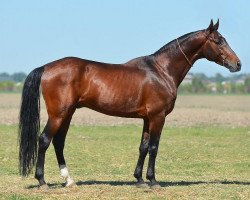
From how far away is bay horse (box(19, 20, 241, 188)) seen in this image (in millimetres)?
12203

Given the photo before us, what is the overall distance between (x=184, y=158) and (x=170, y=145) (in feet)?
12.8

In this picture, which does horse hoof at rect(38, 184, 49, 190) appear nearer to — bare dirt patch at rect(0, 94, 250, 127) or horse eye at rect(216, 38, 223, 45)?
horse eye at rect(216, 38, 223, 45)

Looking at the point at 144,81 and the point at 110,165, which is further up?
the point at 144,81

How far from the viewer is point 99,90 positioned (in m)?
12.4

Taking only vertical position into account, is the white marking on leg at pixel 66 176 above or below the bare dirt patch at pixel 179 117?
above

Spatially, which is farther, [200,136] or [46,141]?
[200,136]

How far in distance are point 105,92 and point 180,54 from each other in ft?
5.77

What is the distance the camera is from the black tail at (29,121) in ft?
40.2

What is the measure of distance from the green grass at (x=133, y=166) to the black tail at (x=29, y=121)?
59 centimetres

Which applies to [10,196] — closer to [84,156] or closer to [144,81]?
[144,81]

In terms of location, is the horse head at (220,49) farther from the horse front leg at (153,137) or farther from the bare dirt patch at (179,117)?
the bare dirt patch at (179,117)

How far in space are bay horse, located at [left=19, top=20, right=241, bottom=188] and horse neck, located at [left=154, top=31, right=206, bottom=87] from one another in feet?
0.06

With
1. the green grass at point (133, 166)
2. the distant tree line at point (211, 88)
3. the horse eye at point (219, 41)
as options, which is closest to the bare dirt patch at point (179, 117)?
→ the green grass at point (133, 166)

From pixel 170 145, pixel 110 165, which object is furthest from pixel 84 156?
pixel 170 145
